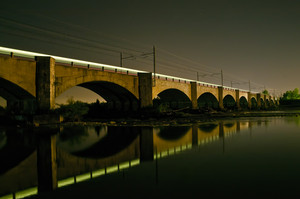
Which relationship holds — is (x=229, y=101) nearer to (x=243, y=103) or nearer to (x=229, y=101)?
(x=229, y=101)

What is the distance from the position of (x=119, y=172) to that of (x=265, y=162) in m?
3.99

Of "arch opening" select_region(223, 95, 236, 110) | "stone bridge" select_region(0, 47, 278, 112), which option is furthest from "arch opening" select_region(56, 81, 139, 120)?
"arch opening" select_region(223, 95, 236, 110)

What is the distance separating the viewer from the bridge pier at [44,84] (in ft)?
54.0

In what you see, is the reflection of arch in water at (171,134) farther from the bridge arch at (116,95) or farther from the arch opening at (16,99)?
the bridge arch at (116,95)

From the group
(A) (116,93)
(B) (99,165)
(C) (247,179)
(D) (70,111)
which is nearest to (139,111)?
(A) (116,93)

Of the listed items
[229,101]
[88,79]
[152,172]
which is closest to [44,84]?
[88,79]

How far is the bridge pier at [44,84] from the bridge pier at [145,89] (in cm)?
1293

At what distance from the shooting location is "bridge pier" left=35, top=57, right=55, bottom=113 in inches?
648

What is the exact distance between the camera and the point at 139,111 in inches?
1070

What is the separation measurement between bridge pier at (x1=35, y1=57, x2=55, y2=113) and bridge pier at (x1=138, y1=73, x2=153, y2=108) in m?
12.9

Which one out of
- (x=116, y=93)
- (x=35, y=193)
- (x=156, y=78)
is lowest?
(x=35, y=193)

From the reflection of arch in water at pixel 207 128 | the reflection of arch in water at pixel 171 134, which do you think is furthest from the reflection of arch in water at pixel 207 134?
the reflection of arch in water at pixel 171 134

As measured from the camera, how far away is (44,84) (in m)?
16.6

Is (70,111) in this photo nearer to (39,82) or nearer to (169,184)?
(39,82)
